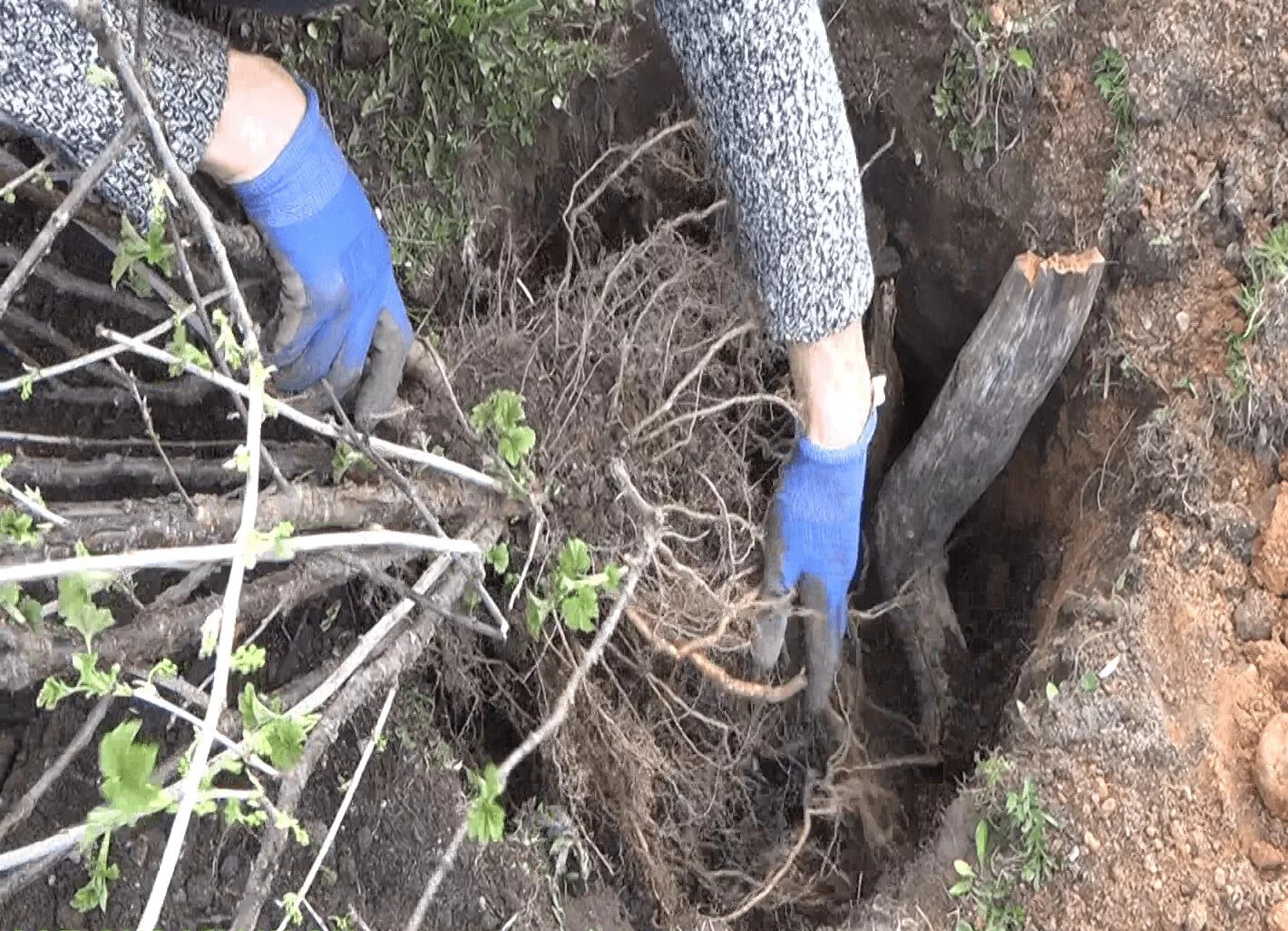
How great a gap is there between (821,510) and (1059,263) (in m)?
0.47

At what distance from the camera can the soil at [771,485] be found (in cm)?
127

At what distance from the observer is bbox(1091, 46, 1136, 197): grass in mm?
1416

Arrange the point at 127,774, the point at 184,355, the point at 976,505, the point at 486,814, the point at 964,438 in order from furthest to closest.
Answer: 1. the point at 976,505
2. the point at 964,438
3. the point at 486,814
4. the point at 184,355
5. the point at 127,774

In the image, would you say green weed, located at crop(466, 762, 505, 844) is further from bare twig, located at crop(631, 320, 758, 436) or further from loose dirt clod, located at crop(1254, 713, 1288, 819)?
loose dirt clod, located at crop(1254, 713, 1288, 819)

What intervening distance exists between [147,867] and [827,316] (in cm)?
111

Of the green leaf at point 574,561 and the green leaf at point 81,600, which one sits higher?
the green leaf at point 81,600

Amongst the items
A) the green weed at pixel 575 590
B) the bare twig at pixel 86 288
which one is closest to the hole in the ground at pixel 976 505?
the green weed at pixel 575 590

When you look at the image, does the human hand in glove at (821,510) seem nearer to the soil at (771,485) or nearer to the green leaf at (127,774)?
the soil at (771,485)

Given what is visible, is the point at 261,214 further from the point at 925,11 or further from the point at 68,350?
the point at 925,11

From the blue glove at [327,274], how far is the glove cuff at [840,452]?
1.81ft

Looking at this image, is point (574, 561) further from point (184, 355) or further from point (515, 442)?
point (184, 355)

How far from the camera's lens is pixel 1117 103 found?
1.42 m

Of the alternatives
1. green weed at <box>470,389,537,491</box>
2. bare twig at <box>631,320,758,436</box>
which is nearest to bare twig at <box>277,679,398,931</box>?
green weed at <box>470,389,537,491</box>

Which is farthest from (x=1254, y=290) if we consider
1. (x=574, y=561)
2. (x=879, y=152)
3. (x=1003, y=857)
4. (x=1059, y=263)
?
(x=574, y=561)
